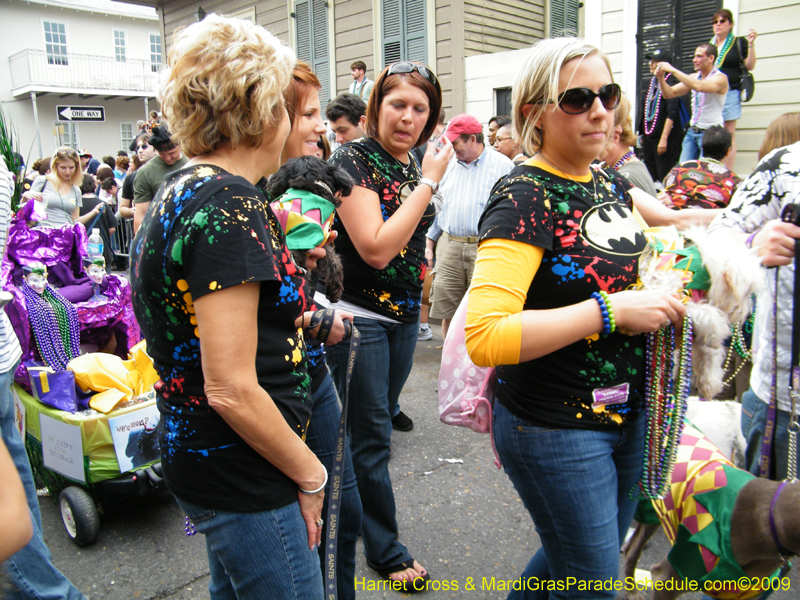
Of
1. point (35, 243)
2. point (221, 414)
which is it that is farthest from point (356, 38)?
point (221, 414)

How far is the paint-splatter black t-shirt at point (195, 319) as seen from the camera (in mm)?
1188

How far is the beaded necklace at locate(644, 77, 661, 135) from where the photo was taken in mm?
6840

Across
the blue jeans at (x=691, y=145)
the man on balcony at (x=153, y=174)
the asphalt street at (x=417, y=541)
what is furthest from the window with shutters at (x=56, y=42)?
the asphalt street at (x=417, y=541)

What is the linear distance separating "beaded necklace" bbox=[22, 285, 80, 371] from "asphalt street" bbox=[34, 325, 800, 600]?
859mm

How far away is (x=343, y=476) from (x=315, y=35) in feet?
39.4

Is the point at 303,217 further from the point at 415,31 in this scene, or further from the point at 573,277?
the point at 415,31

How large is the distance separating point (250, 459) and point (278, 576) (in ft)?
0.93

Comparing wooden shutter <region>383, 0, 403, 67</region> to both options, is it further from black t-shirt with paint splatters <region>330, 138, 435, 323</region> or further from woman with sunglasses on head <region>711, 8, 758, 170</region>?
black t-shirt with paint splatters <region>330, 138, 435, 323</region>

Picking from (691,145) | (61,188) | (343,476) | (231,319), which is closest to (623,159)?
(343,476)

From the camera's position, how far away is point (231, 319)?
1192 millimetres

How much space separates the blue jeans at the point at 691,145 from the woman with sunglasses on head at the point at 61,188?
23.2 ft

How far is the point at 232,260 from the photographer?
3.86ft

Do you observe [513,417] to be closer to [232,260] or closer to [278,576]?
[278,576]

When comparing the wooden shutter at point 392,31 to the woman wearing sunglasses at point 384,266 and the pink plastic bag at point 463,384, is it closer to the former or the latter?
the woman wearing sunglasses at point 384,266
